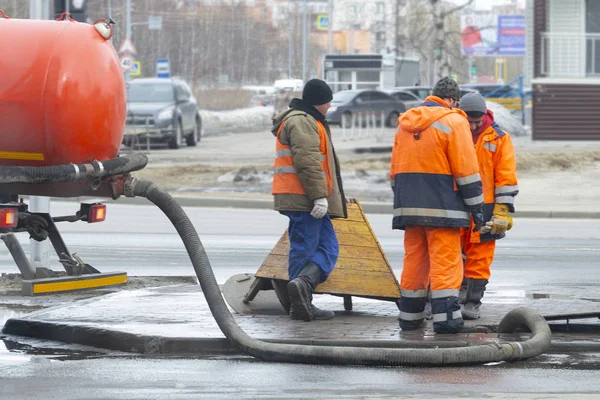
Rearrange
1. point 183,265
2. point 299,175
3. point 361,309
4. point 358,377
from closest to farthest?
point 358,377, point 299,175, point 361,309, point 183,265

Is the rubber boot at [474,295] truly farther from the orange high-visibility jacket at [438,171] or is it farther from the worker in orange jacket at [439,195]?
the orange high-visibility jacket at [438,171]

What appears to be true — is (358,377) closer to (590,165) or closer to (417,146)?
(417,146)

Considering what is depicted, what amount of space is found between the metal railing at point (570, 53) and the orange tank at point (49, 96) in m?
26.6

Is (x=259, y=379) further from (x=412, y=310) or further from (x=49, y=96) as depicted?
(x=49, y=96)

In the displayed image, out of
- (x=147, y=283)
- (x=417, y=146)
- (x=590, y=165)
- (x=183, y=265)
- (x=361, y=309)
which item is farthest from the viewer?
(x=590, y=165)

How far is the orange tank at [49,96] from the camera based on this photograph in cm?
821

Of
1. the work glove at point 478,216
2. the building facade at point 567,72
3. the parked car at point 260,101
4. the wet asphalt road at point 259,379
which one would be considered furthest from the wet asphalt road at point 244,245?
the parked car at point 260,101

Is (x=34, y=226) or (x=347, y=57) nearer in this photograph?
(x=34, y=226)

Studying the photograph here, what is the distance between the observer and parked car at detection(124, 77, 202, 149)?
103ft

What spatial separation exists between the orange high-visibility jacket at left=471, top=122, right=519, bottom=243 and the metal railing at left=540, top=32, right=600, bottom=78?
25527mm

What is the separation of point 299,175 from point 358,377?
2090 mm

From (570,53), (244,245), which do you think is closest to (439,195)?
(244,245)

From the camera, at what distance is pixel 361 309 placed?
9.45 metres

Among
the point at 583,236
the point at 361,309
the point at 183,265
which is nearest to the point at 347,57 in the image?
the point at 583,236
